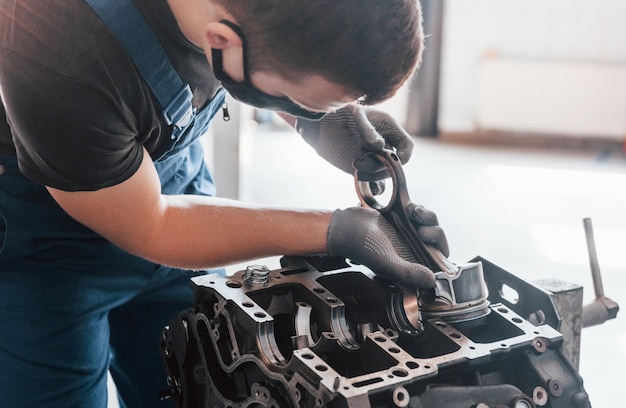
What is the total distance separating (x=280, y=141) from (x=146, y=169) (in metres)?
3.45

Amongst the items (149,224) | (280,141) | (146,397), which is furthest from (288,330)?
(280,141)

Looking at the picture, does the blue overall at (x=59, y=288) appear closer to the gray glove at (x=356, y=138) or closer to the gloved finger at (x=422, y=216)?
the gray glove at (x=356, y=138)

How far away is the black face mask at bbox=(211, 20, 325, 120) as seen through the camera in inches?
40.7

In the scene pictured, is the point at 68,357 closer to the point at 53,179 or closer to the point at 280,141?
the point at 53,179

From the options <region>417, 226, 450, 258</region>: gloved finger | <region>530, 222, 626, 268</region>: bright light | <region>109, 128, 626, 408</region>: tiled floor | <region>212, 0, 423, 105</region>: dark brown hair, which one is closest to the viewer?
<region>212, 0, 423, 105</region>: dark brown hair

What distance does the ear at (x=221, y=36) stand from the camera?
0.97 m

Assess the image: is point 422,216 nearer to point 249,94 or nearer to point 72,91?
point 249,94

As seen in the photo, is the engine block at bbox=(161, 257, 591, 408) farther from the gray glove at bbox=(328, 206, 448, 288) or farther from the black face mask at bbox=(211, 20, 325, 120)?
the black face mask at bbox=(211, 20, 325, 120)

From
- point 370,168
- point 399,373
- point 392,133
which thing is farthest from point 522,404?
point 392,133

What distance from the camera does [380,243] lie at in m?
1.12

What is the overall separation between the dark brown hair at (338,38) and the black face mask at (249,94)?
0.05 meters

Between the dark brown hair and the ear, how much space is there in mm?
17

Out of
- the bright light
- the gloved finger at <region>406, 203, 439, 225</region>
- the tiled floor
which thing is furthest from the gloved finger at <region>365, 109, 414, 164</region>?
the bright light

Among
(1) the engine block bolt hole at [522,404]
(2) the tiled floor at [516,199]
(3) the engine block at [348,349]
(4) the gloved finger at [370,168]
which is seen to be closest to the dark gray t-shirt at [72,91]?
(3) the engine block at [348,349]
